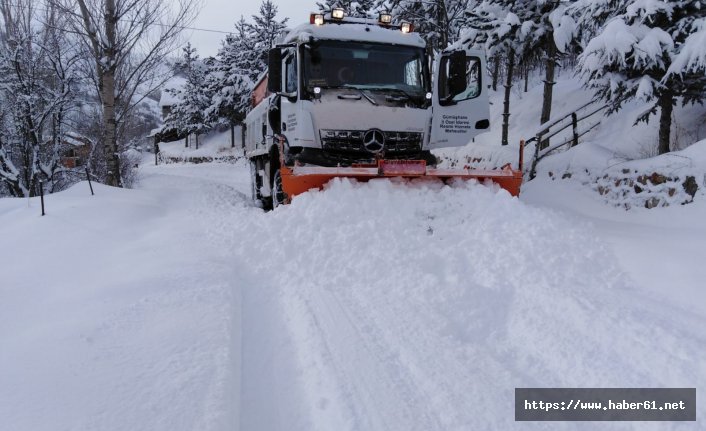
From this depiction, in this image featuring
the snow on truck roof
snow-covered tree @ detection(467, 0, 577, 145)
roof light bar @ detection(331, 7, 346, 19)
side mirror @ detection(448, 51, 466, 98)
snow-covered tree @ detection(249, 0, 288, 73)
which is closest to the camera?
the snow on truck roof

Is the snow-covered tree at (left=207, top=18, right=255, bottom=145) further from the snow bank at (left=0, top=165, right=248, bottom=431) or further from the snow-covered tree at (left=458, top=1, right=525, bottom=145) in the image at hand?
the snow bank at (left=0, top=165, right=248, bottom=431)

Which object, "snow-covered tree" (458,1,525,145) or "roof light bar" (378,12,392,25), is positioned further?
"snow-covered tree" (458,1,525,145)

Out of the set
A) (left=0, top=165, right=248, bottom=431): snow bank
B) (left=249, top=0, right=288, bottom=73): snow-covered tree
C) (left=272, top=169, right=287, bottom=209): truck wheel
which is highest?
(left=249, top=0, right=288, bottom=73): snow-covered tree

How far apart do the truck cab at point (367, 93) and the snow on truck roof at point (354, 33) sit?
16 millimetres

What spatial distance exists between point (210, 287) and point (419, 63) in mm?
5164

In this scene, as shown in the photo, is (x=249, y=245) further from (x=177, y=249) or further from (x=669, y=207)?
(x=669, y=207)

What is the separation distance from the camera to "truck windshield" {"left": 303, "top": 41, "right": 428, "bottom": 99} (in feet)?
23.9

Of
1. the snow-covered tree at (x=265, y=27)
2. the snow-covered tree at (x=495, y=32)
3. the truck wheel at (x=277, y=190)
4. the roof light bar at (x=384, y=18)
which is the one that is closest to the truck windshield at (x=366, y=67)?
the roof light bar at (x=384, y=18)

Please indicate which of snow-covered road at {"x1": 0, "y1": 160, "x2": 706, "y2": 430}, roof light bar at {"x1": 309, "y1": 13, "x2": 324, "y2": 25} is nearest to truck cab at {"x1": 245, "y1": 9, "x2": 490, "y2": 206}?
roof light bar at {"x1": 309, "y1": 13, "x2": 324, "y2": 25}

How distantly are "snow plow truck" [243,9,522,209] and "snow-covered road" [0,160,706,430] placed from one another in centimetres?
75

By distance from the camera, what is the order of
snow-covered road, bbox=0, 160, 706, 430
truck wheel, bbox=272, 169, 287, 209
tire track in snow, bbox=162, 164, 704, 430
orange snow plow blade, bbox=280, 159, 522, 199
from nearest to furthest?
1. snow-covered road, bbox=0, 160, 706, 430
2. tire track in snow, bbox=162, 164, 704, 430
3. orange snow plow blade, bbox=280, 159, 522, 199
4. truck wheel, bbox=272, 169, 287, 209

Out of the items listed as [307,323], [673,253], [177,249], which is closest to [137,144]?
[177,249]

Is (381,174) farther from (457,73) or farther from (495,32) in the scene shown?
(495,32)

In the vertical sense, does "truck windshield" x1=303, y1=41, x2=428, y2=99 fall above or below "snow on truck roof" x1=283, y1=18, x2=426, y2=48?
below
